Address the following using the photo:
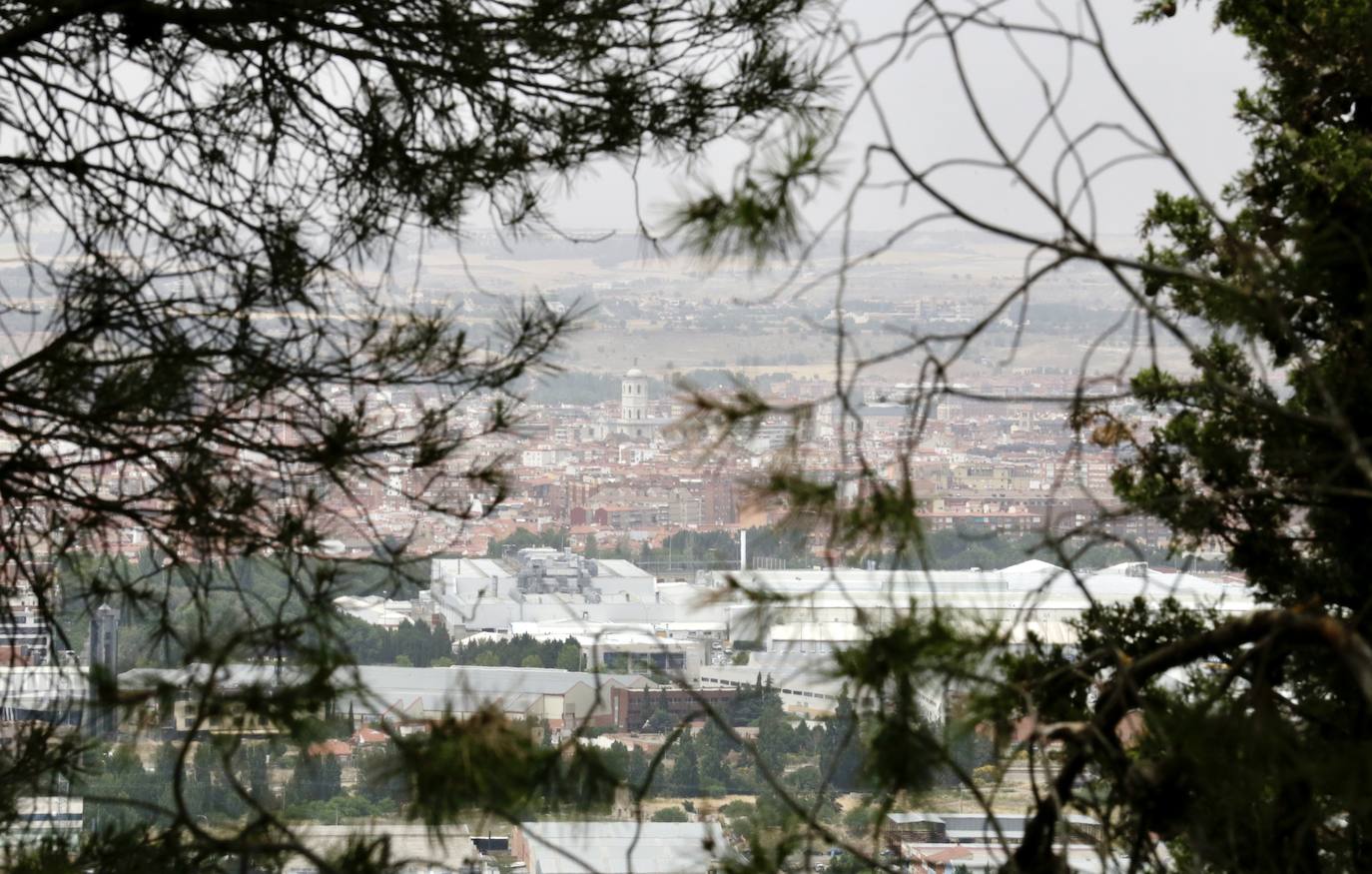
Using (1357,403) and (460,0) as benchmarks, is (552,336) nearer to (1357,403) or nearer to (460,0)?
(460,0)

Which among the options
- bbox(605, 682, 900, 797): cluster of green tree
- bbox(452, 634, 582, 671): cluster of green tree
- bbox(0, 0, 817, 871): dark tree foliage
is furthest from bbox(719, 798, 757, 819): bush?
bbox(452, 634, 582, 671): cluster of green tree

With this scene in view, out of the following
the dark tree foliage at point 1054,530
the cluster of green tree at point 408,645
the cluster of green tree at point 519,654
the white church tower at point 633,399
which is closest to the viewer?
the dark tree foliage at point 1054,530

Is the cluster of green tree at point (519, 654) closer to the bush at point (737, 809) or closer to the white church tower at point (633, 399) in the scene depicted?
the bush at point (737, 809)

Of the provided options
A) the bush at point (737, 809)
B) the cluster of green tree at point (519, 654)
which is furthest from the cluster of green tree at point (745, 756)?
the bush at point (737, 809)

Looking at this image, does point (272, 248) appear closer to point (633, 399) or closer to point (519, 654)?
point (519, 654)

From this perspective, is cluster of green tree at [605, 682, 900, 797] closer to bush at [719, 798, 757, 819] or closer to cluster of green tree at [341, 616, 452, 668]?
cluster of green tree at [341, 616, 452, 668]

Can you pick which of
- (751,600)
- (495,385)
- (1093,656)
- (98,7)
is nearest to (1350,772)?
(1093,656)
